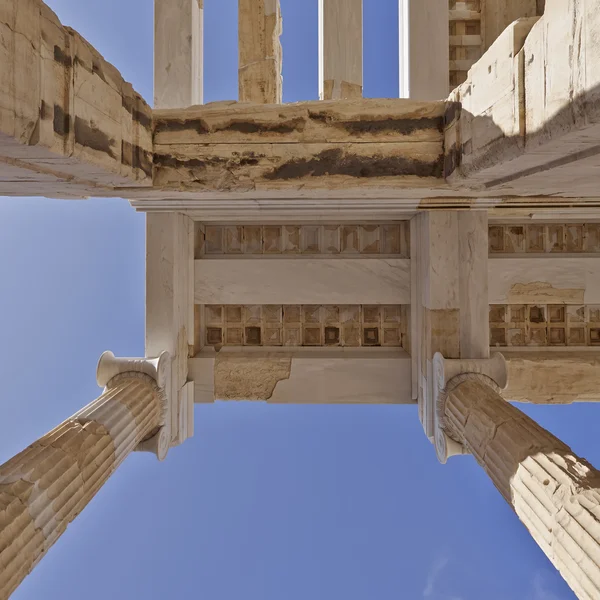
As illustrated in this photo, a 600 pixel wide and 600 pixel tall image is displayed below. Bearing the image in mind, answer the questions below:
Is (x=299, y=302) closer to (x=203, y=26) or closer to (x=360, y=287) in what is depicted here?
(x=360, y=287)

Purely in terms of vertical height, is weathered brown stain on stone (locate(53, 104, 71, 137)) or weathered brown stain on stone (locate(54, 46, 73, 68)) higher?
weathered brown stain on stone (locate(54, 46, 73, 68))

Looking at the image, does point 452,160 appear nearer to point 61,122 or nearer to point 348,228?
point 61,122

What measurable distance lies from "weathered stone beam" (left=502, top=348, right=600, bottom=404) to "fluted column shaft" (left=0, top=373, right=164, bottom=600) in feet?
16.6

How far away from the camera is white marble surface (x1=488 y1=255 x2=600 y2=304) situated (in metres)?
6.50

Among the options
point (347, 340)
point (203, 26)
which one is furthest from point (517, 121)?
point (203, 26)

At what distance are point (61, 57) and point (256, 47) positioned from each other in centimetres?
459

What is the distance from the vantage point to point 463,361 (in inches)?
221

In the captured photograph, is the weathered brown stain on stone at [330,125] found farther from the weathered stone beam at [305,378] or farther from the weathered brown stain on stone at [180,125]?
the weathered stone beam at [305,378]

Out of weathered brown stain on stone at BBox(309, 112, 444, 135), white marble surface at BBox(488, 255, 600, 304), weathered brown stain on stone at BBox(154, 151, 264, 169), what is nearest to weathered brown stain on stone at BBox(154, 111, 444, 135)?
weathered brown stain on stone at BBox(309, 112, 444, 135)

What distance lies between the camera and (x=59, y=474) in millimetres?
3664

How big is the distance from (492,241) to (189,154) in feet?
15.6

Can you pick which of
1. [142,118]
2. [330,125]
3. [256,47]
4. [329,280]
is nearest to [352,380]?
[329,280]

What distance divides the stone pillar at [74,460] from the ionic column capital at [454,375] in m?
3.49

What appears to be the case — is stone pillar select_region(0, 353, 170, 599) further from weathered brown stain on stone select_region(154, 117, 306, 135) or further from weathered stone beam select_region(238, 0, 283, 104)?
weathered stone beam select_region(238, 0, 283, 104)
